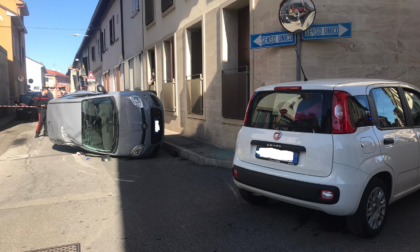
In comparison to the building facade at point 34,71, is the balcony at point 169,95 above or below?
below

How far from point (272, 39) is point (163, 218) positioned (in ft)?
14.0

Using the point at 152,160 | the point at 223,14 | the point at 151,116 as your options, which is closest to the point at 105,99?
the point at 151,116

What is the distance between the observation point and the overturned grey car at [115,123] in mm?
7637

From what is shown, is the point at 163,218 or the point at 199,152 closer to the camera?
the point at 163,218

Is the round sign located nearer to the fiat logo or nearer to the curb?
the curb

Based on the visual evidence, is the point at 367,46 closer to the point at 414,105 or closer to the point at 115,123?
the point at 414,105

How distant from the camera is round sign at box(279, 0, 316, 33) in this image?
21.1 ft

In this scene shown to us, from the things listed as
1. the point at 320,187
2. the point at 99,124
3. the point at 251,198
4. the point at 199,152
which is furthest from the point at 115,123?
the point at 320,187

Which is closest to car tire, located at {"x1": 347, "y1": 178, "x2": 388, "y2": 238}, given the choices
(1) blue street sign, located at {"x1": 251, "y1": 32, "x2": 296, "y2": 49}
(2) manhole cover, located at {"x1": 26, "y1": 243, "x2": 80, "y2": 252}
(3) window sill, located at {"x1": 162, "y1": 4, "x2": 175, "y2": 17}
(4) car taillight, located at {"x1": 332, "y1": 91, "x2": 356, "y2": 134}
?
(4) car taillight, located at {"x1": 332, "y1": 91, "x2": 356, "y2": 134}

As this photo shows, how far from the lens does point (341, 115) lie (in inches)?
132

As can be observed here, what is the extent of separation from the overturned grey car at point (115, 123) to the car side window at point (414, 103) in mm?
5328

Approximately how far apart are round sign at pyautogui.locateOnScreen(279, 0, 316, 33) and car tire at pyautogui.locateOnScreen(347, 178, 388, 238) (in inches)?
147

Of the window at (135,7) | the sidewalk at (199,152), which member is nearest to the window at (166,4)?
the window at (135,7)

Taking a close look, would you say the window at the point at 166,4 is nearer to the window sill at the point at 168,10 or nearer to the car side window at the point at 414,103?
the window sill at the point at 168,10
